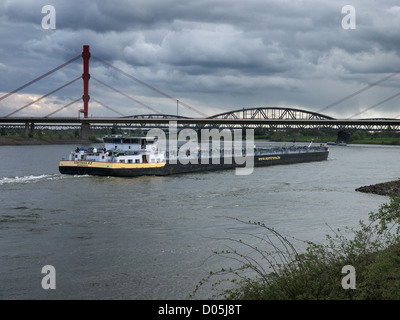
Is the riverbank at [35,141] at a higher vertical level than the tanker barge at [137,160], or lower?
higher

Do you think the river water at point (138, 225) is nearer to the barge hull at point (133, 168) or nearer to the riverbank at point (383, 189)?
the riverbank at point (383, 189)

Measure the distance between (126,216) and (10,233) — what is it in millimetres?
5549

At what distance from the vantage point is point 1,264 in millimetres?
13617

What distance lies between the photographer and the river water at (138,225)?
1246cm

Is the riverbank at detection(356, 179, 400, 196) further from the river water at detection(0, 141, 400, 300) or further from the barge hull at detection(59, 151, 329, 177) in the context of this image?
the barge hull at detection(59, 151, 329, 177)

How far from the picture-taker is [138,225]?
19359mm

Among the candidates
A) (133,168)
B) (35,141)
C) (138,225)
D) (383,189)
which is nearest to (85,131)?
(35,141)

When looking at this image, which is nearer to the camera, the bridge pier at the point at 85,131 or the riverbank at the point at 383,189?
the riverbank at the point at 383,189

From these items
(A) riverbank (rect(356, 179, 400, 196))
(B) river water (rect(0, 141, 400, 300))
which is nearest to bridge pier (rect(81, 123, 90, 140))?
(B) river water (rect(0, 141, 400, 300))

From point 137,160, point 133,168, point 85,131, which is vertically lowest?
point 133,168

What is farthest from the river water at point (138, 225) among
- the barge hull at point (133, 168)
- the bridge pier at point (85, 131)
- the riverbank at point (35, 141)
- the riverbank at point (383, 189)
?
the riverbank at point (35, 141)

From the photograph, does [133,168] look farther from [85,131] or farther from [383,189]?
[85,131]

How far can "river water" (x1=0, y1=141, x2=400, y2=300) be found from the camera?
12.5m
